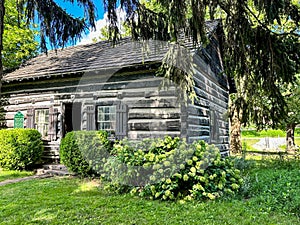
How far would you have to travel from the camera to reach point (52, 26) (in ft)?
16.6

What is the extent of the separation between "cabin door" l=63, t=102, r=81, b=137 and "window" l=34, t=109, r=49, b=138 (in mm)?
722

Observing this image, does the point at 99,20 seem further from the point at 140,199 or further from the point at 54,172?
the point at 54,172

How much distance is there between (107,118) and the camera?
8.27 m

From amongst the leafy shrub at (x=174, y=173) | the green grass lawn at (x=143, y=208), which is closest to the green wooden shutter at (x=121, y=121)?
the leafy shrub at (x=174, y=173)

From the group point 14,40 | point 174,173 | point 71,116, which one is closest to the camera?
point 174,173

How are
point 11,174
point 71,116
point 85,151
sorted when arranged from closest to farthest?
point 85,151
point 11,174
point 71,116

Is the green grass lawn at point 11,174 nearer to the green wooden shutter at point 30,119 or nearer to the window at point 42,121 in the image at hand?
the window at point 42,121

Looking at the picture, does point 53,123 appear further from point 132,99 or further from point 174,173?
point 174,173

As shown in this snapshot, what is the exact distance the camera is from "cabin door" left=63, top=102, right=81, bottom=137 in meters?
8.73

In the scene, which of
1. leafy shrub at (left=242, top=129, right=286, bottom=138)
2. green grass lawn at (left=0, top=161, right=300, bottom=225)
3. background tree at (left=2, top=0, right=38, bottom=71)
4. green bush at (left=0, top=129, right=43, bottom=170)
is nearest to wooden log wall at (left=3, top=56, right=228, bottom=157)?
green bush at (left=0, top=129, right=43, bottom=170)

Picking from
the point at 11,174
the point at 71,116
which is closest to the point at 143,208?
the point at 11,174

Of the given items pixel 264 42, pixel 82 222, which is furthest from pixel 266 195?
pixel 82 222

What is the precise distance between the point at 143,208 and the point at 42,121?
655 cm

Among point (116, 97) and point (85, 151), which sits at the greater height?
point (116, 97)
